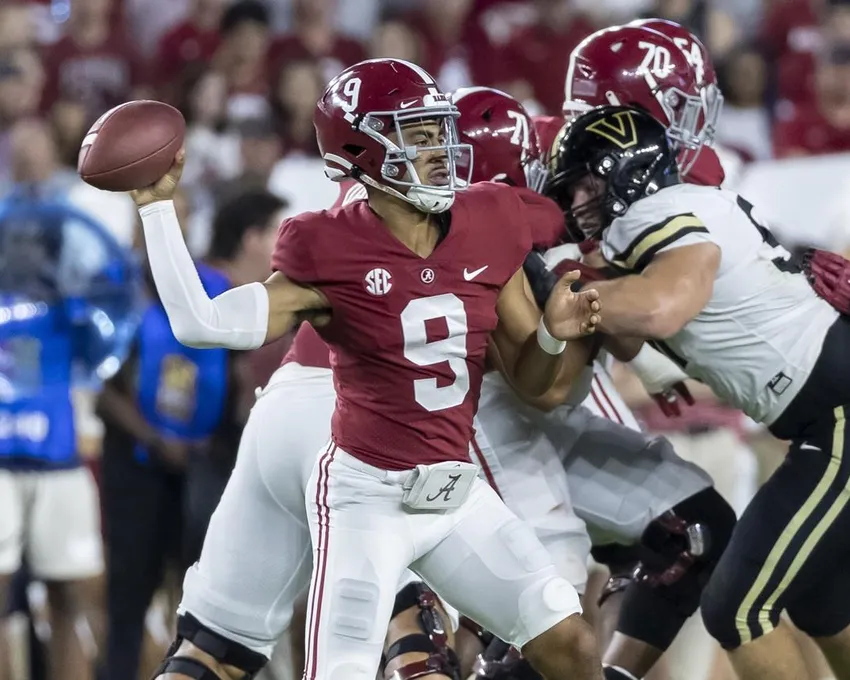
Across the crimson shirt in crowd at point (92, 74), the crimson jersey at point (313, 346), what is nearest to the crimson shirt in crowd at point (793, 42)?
the crimson shirt in crowd at point (92, 74)

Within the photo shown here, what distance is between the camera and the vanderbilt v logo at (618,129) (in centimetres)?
411

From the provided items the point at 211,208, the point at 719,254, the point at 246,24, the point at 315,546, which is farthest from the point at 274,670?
the point at 246,24

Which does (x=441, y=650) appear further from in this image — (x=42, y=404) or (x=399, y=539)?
(x=42, y=404)

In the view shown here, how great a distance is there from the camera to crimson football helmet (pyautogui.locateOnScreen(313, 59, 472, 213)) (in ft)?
12.0

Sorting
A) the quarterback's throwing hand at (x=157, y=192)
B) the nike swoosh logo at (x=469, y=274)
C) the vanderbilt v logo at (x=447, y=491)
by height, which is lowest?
the vanderbilt v logo at (x=447, y=491)

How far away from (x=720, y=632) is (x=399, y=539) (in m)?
0.94

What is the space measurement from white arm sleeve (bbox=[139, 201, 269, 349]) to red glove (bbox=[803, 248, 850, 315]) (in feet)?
5.09

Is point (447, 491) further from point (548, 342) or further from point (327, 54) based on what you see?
point (327, 54)

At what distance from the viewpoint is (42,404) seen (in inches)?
234

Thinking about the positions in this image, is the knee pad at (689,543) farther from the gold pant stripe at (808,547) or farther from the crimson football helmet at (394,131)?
the crimson football helmet at (394,131)

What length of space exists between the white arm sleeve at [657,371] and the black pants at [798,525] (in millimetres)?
624

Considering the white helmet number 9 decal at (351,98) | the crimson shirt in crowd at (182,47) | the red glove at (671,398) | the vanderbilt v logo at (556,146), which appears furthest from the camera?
the crimson shirt in crowd at (182,47)

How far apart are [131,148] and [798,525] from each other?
186cm

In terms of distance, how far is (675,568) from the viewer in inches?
174
